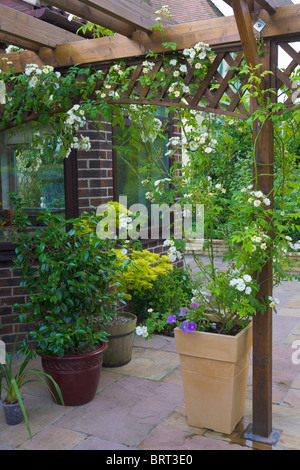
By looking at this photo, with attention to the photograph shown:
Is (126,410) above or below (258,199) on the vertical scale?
below

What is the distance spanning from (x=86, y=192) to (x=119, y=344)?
148cm

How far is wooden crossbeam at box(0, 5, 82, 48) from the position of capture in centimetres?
327

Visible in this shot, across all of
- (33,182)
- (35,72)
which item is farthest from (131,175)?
(35,72)

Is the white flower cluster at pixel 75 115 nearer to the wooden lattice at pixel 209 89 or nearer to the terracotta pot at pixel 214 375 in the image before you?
the wooden lattice at pixel 209 89

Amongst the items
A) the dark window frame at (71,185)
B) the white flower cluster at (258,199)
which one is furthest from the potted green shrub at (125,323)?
the white flower cluster at (258,199)

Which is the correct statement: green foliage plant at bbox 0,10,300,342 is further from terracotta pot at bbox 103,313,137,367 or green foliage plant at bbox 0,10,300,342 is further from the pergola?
terracotta pot at bbox 103,313,137,367

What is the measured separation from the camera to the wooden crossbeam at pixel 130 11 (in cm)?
285

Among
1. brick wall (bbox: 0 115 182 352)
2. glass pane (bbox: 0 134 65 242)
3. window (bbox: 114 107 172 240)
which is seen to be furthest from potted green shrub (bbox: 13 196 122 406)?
window (bbox: 114 107 172 240)

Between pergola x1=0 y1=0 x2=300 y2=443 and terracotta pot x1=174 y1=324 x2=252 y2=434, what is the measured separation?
116 millimetres

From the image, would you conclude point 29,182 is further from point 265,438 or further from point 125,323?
point 265,438

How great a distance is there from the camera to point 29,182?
4.64 meters

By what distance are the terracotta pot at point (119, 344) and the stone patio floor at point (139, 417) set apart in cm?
7
